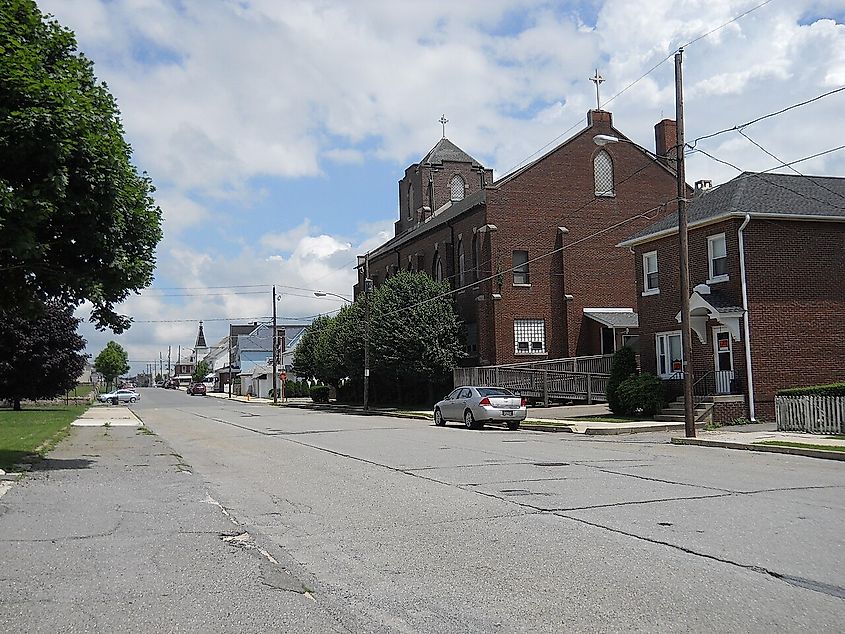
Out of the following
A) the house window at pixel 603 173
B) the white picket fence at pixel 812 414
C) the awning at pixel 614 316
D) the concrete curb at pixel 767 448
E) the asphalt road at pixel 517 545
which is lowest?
the asphalt road at pixel 517 545

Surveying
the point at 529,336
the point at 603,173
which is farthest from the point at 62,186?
the point at 603,173

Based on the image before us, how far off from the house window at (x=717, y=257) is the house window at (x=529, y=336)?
56.0 feet

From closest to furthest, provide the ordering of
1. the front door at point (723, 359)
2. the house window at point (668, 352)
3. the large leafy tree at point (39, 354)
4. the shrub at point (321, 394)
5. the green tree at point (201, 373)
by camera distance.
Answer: the front door at point (723, 359)
the house window at point (668, 352)
the large leafy tree at point (39, 354)
the shrub at point (321, 394)
the green tree at point (201, 373)

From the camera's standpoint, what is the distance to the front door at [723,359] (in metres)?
27.4

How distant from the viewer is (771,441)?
65.5 feet

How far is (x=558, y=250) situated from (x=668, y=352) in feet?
45.1

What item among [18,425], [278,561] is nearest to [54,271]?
[278,561]

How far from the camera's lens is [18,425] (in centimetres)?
3081

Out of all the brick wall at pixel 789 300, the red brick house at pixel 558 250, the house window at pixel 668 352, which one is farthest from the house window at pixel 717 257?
the red brick house at pixel 558 250

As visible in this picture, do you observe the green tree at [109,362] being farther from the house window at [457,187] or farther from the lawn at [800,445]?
the lawn at [800,445]

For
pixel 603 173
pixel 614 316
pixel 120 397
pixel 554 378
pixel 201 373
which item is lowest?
pixel 120 397

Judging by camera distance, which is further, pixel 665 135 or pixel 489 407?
pixel 665 135

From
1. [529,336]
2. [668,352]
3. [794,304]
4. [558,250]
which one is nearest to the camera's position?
[794,304]

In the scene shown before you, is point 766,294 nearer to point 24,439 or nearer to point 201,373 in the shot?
point 24,439
